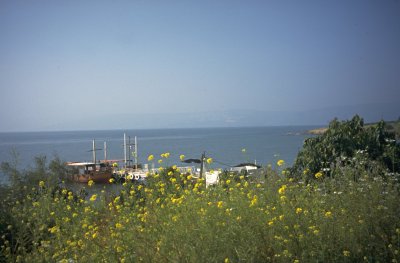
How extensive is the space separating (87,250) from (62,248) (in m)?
0.51

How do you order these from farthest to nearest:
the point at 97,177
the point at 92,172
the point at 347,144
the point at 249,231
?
1. the point at 97,177
2. the point at 92,172
3. the point at 347,144
4. the point at 249,231

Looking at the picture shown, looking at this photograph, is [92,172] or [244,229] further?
[92,172]

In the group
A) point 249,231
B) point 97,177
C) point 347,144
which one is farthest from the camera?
point 97,177

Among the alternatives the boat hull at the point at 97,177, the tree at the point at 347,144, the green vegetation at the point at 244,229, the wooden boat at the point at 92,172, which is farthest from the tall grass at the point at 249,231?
the boat hull at the point at 97,177

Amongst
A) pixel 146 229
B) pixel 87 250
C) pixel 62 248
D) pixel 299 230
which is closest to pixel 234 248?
pixel 299 230

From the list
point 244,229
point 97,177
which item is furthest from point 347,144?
point 97,177

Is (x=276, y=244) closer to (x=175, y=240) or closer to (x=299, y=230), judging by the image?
(x=299, y=230)

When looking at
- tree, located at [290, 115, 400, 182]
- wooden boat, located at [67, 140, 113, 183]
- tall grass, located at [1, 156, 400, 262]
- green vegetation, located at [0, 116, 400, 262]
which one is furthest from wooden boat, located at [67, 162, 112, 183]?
tall grass, located at [1, 156, 400, 262]

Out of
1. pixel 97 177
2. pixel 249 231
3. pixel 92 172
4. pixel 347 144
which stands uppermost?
pixel 347 144

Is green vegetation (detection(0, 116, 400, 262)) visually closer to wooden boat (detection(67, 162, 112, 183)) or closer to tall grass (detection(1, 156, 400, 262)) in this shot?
tall grass (detection(1, 156, 400, 262))

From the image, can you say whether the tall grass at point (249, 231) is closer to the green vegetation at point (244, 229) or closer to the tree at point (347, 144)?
the green vegetation at point (244, 229)

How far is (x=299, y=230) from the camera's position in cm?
432

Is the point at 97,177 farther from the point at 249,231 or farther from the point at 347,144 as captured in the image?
the point at 249,231

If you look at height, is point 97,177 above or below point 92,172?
below
